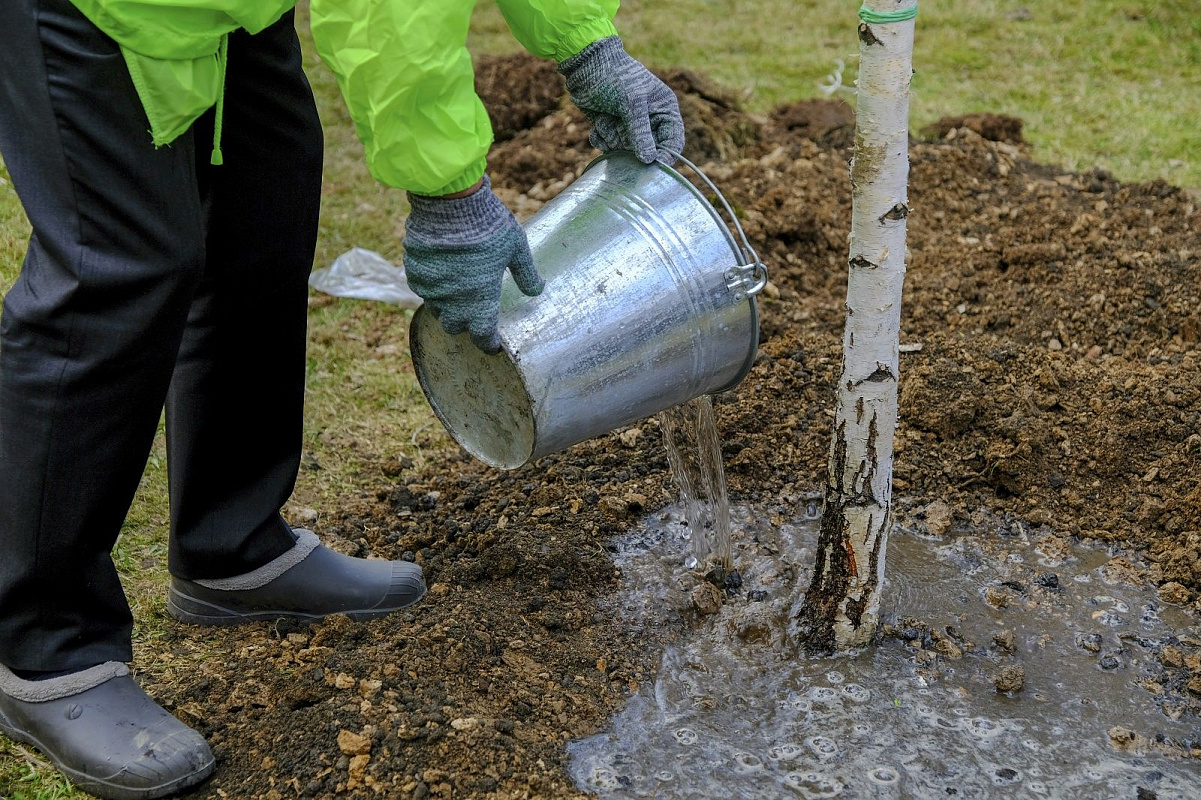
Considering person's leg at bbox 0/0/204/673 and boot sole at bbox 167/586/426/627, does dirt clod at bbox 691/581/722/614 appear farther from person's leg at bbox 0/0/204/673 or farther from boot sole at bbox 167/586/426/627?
person's leg at bbox 0/0/204/673

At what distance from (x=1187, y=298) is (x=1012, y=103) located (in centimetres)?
276

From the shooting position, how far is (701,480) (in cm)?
292

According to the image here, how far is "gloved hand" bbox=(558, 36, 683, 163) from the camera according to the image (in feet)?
7.66

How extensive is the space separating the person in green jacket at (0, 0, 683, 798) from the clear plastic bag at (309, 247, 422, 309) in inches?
75.0

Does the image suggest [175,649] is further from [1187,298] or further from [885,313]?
[1187,298]

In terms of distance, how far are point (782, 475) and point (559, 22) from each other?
1.51 m

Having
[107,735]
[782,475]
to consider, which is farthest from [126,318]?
[782,475]

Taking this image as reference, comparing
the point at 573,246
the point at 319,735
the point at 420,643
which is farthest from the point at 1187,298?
the point at 319,735

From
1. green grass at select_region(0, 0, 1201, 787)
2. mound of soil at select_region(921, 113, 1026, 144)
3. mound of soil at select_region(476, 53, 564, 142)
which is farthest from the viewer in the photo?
mound of soil at select_region(476, 53, 564, 142)

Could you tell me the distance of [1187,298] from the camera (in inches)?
147

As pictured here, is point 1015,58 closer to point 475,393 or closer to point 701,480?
point 701,480

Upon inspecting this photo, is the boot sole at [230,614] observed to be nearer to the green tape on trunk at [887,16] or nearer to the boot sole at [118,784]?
the boot sole at [118,784]

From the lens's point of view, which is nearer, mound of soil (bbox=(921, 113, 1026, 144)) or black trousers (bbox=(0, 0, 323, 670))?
black trousers (bbox=(0, 0, 323, 670))

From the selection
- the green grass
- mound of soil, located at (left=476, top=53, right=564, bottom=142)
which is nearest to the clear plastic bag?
the green grass
